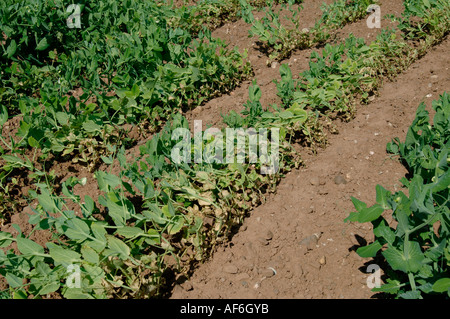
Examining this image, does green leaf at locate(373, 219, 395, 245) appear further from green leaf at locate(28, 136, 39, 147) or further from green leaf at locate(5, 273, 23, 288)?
green leaf at locate(28, 136, 39, 147)

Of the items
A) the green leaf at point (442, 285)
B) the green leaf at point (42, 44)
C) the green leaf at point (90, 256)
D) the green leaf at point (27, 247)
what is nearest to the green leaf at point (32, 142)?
the green leaf at point (27, 247)

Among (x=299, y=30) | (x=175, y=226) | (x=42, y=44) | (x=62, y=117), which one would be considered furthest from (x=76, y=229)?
(x=299, y=30)

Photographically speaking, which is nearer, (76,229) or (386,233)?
(386,233)

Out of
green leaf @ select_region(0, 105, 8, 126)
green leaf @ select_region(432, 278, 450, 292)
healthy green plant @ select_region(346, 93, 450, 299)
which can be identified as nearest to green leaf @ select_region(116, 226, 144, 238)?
healthy green plant @ select_region(346, 93, 450, 299)

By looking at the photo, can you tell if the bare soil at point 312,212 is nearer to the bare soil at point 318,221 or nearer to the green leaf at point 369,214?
the bare soil at point 318,221

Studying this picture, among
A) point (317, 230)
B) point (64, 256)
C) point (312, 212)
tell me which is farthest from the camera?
point (312, 212)

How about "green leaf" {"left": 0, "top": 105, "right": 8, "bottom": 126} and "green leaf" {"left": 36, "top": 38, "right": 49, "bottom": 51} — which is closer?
"green leaf" {"left": 0, "top": 105, "right": 8, "bottom": 126}

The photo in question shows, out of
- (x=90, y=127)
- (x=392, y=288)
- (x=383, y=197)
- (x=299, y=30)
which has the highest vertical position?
(x=299, y=30)

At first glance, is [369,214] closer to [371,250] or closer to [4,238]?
[371,250]

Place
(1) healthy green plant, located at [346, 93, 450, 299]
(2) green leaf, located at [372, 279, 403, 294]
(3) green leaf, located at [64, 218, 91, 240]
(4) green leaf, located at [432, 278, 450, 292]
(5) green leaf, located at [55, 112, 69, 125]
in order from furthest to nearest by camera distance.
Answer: (5) green leaf, located at [55, 112, 69, 125] < (3) green leaf, located at [64, 218, 91, 240] < (2) green leaf, located at [372, 279, 403, 294] < (1) healthy green plant, located at [346, 93, 450, 299] < (4) green leaf, located at [432, 278, 450, 292]

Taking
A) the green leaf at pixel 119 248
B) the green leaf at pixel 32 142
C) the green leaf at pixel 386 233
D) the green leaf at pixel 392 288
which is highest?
the green leaf at pixel 32 142

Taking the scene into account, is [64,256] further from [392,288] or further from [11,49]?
[11,49]

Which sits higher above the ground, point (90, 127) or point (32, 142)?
point (90, 127)

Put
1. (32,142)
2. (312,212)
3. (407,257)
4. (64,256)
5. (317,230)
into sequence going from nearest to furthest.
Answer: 1. (407,257)
2. (64,256)
3. (317,230)
4. (312,212)
5. (32,142)
